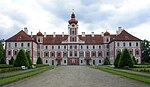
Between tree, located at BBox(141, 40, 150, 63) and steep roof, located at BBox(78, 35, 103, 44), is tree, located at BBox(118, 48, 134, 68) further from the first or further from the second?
steep roof, located at BBox(78, 35, 103, 44)

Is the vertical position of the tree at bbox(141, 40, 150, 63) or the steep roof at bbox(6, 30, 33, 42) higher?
the steep roof at bbox(6, 30, 33, 42)

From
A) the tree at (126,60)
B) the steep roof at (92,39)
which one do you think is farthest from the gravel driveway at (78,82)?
the steep roof at (92,39)

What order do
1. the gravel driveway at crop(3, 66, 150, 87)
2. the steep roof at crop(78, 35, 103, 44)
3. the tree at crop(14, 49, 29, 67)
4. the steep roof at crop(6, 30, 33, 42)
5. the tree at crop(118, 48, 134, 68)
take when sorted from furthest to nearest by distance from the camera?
the steep roof at crop(78, 35, 103, 44) < the steep roof at crop(6, 30, 33, 42) < the tree at crop(118, 48, 134, 68) < the tree at crop(14, 49, 29, 67) < the gravel driveway at crop(3, 66, 150, 87)

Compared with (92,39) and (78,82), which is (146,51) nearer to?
(92,39)

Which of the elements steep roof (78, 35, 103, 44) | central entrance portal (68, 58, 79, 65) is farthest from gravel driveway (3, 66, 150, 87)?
steep roof (78, 35, 103, 44)

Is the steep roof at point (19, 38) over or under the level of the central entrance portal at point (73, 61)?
over

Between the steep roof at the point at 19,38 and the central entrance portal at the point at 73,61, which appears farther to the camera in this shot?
the central entrance portal at the point at 73,61

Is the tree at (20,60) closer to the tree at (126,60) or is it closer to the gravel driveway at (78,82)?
the tree at (126,60)

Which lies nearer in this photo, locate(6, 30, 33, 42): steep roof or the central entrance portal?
locate(6, 30, 33, 42): steep roof

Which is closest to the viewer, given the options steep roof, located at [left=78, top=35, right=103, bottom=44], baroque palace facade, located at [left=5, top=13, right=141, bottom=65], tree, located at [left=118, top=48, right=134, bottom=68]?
tree, located at [left=118, top=48, right=134, bottom=68]

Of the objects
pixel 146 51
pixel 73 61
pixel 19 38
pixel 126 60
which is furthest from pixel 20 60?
pixel 146 51

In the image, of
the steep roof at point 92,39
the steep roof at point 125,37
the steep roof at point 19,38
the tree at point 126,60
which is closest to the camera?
the tree at point 126,60

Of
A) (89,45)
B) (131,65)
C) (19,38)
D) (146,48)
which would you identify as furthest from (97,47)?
(131,65)

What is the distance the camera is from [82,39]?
98.4 metres
